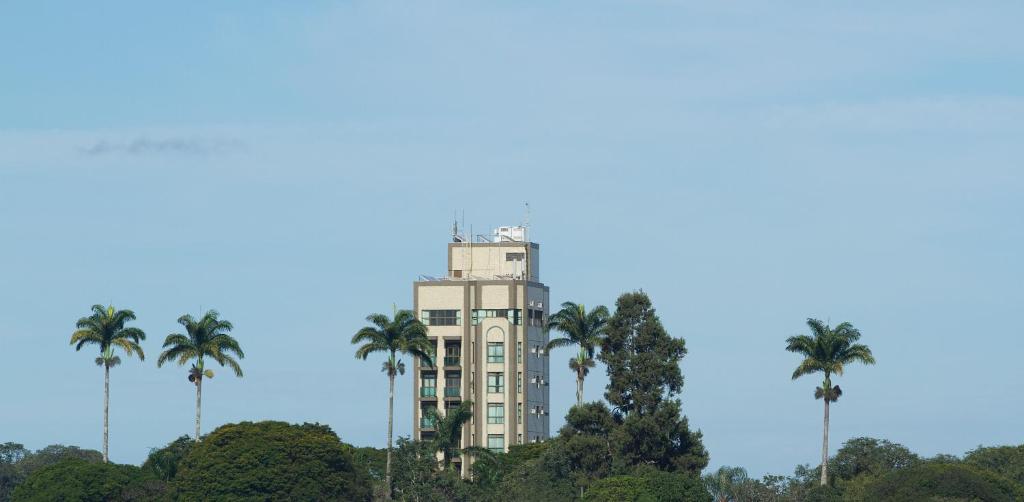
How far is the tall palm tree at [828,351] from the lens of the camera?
498 ft

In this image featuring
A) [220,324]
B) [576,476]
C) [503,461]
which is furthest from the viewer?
[503,461]

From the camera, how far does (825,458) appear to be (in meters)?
157

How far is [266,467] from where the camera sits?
146750mm

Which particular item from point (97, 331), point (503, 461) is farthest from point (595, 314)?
point (97, 331)

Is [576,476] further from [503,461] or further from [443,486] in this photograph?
[503,461]

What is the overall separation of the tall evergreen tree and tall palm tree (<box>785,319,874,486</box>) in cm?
934

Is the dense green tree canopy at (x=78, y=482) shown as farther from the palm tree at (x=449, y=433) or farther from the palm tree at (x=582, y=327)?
the palm tree at (x=582, y=327)

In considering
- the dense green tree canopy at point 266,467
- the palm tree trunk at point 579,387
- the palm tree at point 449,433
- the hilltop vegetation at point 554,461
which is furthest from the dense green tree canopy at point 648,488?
the palm tree trunk at point 579,387

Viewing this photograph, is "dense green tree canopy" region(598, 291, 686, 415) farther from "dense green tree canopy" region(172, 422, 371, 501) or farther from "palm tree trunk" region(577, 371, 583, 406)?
"palm tree trunk" region(577, 371, 583, 406)

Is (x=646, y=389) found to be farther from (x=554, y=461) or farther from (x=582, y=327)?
(x=582, y=327)

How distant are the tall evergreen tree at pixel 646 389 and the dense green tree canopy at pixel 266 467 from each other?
823 inches

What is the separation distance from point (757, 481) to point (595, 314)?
131ft

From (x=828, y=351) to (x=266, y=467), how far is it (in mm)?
43114

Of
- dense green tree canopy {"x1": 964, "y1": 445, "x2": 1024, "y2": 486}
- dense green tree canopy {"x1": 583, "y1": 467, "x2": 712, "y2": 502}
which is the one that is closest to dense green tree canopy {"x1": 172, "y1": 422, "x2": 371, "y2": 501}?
dense green tree canopy {"x1": 583, "y1": 467, "x2": 712, "y2": 502}
